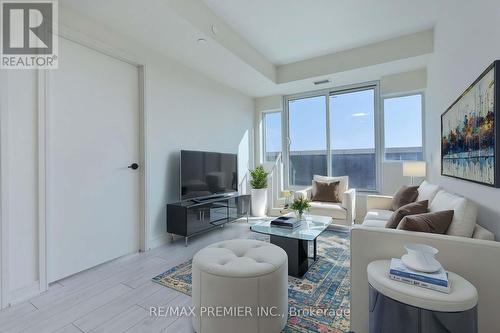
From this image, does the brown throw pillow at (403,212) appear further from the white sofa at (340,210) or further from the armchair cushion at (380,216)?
the white sofa at (340,210)

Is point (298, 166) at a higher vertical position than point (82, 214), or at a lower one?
higher

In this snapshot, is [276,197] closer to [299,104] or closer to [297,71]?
[299,104]

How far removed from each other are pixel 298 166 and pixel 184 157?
2.71 metres

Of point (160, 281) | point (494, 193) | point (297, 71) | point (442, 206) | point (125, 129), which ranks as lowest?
point (160, 281)

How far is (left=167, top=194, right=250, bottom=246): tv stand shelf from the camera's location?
3104 mm

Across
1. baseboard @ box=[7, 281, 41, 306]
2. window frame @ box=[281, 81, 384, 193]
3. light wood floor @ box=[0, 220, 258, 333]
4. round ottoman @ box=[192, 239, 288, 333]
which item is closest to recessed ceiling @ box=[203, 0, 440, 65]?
window frame @ box=[281, 81, 384, 193]

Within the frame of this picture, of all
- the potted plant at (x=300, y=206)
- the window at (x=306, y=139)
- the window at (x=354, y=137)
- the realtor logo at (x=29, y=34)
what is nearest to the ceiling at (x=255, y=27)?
the realtor logo at (x=29, y=34)

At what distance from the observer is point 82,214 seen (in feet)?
8.09

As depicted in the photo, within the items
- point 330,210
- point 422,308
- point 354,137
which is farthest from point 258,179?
point 422,308

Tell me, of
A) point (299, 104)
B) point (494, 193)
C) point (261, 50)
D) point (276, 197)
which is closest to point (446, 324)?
point (494, 193)

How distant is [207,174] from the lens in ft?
12.2

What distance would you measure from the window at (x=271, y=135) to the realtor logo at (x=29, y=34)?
12.9ft

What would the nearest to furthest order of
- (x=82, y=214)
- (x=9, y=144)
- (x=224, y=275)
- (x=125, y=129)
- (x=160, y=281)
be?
(x=224, y=275) < (x=9, y=144) < (x=160, y=281) < (x=82, y=214) < (x=125, y=129)

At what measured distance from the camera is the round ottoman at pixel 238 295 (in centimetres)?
138
